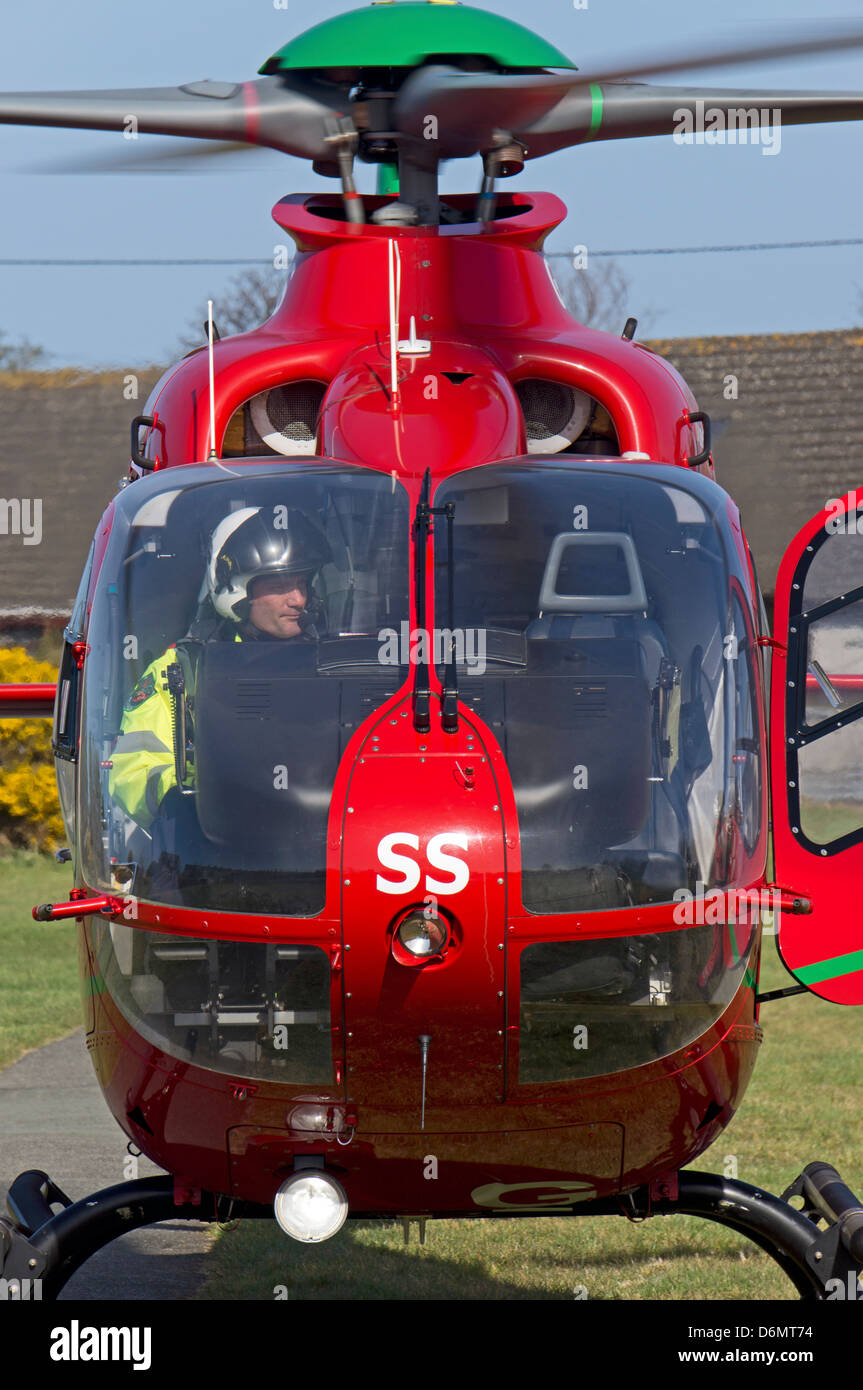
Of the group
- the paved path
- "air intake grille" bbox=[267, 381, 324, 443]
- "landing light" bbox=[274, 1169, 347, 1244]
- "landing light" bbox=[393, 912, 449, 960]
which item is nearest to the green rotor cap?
"air intake grille" bbox=[267, 381, 324, 443]

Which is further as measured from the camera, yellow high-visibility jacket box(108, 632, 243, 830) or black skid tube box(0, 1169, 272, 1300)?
black skid tube box(0, 1169, 272, 1300)

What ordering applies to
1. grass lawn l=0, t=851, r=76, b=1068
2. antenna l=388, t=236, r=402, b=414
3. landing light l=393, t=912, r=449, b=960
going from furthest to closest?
grass lawn l=0, t=851, r=76, b=1068
antenna l=388, t=236, r=402, b=414
landing light l=393, t=912, r=449, b=960

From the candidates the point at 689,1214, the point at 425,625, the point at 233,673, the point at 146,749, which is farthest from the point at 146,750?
the point at 689,1214

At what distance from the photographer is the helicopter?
3270 millimetres

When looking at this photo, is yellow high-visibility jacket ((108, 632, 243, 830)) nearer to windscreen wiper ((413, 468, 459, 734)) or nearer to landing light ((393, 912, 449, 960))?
windscreen wiper ((413, 468, 459, 734))

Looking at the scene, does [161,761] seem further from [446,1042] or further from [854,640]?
[854,640]

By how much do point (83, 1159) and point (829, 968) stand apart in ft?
14.0

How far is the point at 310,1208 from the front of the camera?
3.38 metres

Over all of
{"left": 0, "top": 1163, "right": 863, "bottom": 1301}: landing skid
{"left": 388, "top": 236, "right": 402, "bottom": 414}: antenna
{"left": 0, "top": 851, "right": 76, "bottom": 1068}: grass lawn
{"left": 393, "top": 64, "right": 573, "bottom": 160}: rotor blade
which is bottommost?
{"left": 0, "top": 851, "right": 76, "bottom": 1068}: grass lawn

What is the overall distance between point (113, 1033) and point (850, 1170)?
4.48 metres

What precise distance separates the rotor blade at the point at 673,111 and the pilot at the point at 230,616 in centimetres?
158

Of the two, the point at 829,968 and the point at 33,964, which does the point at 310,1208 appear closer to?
the point at 829,968

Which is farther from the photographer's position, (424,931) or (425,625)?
(425,625)

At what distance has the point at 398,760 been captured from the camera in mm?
3305
